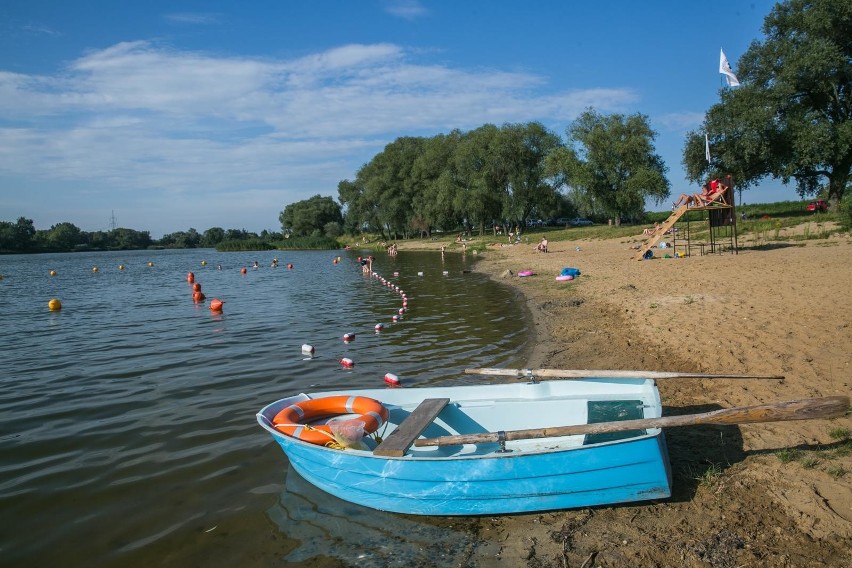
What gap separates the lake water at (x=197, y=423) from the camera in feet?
18.2

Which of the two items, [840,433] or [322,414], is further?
[322,414]

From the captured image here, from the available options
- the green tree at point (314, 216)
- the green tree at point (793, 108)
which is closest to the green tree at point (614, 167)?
the green tree at point (793, 108)

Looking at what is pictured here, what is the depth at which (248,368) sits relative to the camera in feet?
39.8

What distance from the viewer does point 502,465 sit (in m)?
5.31

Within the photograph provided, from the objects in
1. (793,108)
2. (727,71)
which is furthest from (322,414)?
(793,108)

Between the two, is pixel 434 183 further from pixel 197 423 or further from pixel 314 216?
pixel 197 423

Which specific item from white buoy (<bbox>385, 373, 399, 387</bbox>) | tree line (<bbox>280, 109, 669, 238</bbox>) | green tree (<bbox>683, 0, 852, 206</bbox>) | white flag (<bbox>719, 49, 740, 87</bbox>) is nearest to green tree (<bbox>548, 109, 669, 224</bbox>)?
tree line (<bbox>280, 109, 669, 238</bbox>)

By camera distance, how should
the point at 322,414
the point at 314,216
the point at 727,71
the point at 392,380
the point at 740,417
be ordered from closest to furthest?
the point at 740,417 < the point at 322,414 < the point at 392,380 < the point at 727,71 < the point at 314,216

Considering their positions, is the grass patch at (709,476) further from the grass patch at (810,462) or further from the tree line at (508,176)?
the tree line at (508,176)

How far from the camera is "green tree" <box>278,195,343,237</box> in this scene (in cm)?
10500

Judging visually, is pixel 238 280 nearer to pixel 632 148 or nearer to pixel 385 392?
pixel 385 392

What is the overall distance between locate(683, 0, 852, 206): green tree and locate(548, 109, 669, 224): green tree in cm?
1221

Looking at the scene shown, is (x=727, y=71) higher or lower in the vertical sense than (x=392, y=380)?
higher

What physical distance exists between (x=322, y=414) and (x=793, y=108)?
37.5 meters
